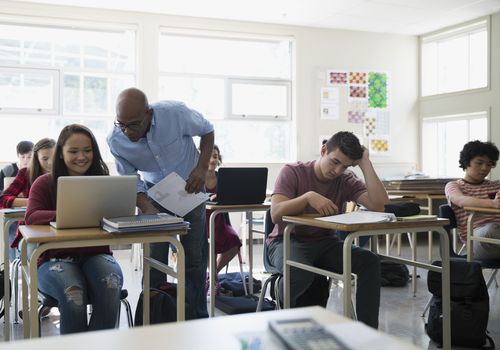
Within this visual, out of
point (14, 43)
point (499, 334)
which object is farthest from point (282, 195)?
point (14, 43)

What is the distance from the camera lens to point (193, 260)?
257 centimetres

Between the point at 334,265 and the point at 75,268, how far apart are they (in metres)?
1.12

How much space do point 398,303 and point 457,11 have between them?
408 cm

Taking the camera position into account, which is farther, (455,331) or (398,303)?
(398,303)

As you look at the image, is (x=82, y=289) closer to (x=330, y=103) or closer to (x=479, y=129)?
(x=330, y=103)

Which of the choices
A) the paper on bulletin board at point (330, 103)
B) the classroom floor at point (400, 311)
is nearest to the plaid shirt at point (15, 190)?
the classroom floor at point (400, 311)

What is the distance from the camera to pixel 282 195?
2.49 m

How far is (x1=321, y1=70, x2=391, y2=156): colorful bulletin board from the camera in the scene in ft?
22.7

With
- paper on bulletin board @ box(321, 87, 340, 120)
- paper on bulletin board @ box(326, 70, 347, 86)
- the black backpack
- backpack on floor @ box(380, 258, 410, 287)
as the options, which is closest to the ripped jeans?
the black backpack

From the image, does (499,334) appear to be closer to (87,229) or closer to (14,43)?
(87,229)

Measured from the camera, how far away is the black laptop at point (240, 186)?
3244 mm

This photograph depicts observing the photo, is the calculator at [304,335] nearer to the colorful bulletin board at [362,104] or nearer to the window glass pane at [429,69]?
the colorful bulletin board at [362,104]

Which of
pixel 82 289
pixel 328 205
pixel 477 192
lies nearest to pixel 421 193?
pixel 477 192

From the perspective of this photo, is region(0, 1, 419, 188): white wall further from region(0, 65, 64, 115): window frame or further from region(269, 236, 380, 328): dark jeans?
region(269, 236, 380, 328): dark jeans
